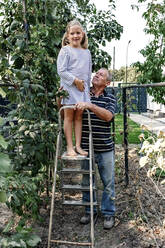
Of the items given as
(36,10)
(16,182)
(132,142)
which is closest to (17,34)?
(36,10)

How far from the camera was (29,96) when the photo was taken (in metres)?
2.68

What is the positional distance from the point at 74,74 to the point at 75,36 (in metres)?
0.34

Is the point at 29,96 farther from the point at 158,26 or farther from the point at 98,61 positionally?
the point at 158,26

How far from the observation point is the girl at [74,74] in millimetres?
2754

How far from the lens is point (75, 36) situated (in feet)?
9.02

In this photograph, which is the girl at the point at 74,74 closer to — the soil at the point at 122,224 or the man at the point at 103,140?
the man at the point at 103,140

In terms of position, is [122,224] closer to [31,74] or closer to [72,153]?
[72,153]

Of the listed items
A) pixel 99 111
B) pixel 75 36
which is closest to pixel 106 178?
pixel 99 111

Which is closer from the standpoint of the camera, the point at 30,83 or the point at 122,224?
the point at 30,83

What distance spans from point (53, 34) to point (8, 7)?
0.62 metres

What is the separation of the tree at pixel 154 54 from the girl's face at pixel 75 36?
1.90m

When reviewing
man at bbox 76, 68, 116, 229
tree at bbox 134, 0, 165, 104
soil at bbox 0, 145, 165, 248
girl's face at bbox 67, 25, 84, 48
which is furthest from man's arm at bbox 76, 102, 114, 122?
tree at bbox 134, 0, 165, 104

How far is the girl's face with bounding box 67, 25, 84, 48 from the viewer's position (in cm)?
274

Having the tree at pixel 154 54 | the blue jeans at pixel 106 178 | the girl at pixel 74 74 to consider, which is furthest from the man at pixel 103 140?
the tree at pixel 154 54
